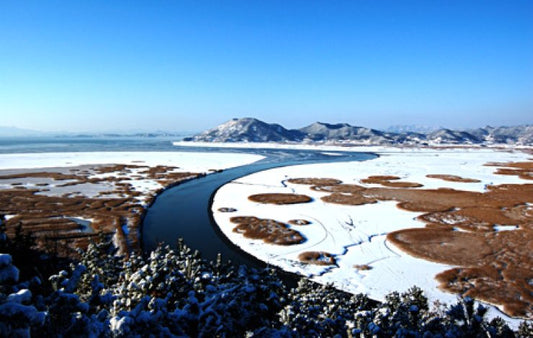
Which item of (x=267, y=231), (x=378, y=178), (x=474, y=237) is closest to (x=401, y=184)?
(x=378, y=178)

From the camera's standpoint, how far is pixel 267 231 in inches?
1089

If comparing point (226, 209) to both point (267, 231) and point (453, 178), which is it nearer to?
point (267, 231)

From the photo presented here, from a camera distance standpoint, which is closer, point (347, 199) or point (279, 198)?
point (347, 199)

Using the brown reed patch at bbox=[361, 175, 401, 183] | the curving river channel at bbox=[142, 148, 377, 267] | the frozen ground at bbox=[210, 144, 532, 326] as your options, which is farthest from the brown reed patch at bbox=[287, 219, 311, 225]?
the brown reed patch at bbox=[361, 175, 401, 183]

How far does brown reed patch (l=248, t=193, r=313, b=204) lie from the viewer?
128ft

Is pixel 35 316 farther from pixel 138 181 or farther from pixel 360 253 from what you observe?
pixel 138 181

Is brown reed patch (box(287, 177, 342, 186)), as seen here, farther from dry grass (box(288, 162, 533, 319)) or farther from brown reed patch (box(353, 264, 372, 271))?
brown reed patch (box(353, 264, 372, 271))

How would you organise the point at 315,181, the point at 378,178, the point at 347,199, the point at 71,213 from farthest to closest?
the point at 378,178 → the point at 315,181 → the point at 347,199 → the point at 71,213

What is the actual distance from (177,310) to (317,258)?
16.4 meters

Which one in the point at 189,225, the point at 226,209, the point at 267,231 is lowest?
the point at 189,225

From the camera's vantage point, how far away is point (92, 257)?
43.0 ft

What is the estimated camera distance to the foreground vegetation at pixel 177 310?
14.5 ft

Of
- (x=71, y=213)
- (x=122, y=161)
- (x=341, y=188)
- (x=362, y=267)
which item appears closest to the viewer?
(x=362, y=267)

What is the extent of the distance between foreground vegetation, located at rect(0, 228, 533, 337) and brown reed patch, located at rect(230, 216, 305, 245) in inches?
488
